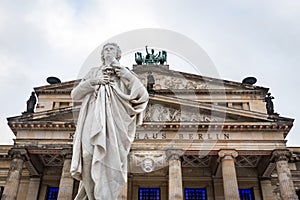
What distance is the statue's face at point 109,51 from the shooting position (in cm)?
457

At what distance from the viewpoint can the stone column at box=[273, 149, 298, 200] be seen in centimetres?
2664

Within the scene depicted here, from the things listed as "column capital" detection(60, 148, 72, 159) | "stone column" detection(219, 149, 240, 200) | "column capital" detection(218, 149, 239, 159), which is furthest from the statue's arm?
"column capital" detection(218, 149, 239, 159)

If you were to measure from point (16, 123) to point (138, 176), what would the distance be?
11.2 metres

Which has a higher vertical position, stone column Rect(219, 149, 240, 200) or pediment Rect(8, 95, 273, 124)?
pediment Rect(8, 95, 273, 124)

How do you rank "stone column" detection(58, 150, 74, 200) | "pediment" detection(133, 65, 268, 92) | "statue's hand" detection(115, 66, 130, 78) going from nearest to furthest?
"statue's hand" detection(115, 66, 130, 78) < "stone column" detection(58, 150, 74, 200) < "pediment" detection(133, 65, 268, 92)

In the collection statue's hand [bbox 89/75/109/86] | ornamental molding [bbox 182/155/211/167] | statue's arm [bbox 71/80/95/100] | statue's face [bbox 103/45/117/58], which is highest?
ornamental molding [bbox 182/155/211/167]

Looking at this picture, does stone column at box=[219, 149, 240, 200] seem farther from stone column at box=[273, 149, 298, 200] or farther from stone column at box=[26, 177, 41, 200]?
stone column at box=[26, 177, 41, 200]

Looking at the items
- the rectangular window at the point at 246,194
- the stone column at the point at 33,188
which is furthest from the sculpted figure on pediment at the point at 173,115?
the stone column at the point at 33,188

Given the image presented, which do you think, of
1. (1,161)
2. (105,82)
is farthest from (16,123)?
(105,82)

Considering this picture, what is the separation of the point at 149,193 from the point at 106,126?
29641 mm

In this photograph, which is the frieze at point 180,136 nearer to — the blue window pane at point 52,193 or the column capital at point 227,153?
the column capital at point 227,153

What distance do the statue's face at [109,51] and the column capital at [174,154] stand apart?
80.2 feet

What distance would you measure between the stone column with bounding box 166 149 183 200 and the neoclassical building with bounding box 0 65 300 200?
0.07m

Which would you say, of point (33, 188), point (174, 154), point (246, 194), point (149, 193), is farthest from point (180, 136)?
point (33, 188)
